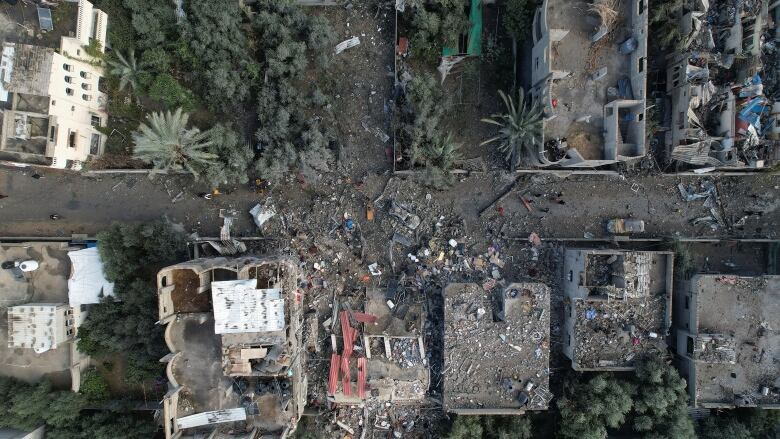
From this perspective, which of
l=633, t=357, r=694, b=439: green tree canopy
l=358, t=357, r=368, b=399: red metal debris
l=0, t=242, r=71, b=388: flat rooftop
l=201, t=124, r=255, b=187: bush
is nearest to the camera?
l=633, t=357, r=694, b=439: green tree canopy

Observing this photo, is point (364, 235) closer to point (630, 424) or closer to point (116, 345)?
point (116, 345)

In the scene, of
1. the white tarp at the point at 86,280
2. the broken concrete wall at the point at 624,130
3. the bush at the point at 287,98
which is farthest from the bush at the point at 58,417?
the broken concrete wall at the point at 624,130

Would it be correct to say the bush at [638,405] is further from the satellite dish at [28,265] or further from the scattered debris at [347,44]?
the satellite dish at [28,265]

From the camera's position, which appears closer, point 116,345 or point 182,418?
point 182,418

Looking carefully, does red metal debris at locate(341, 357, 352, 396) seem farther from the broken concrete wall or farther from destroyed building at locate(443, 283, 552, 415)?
the broken concrete wall

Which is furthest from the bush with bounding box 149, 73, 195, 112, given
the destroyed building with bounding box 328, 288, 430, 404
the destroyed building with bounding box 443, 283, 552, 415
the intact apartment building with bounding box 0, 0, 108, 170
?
the destroyed building with bounding box 443, 283, 552, 415

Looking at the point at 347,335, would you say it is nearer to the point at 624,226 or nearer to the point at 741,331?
the point at 624,226

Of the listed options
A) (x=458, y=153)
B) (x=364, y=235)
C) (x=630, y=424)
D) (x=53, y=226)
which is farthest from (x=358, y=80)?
(x=630, y=424)
